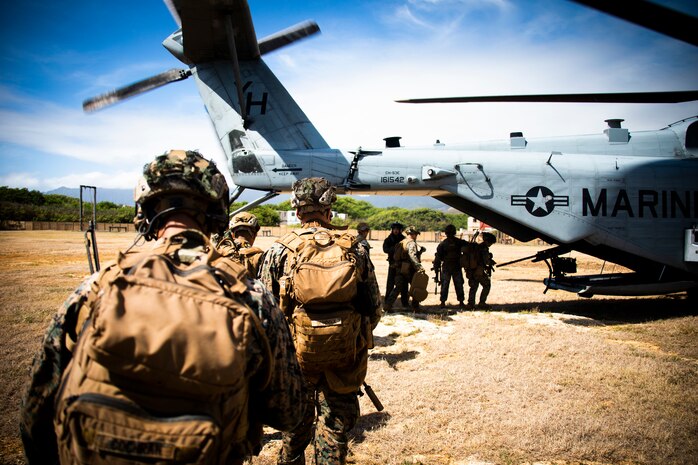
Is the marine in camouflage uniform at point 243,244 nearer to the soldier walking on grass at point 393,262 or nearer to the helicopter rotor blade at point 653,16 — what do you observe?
Answer: the helicopter rotor blade at point 653,16

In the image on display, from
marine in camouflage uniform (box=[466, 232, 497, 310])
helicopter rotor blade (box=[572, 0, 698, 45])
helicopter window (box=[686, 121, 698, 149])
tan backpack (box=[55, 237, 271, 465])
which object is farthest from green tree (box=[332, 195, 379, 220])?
tan backpack (box=[55, 237, 271, 465])

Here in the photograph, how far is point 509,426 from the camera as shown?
11.7ft

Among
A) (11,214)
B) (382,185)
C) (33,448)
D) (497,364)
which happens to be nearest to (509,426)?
(497,364)

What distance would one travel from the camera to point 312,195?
299 centimetres

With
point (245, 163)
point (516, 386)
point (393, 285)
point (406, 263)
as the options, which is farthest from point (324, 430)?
point (245, 163)

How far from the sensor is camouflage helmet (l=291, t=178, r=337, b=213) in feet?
9.82

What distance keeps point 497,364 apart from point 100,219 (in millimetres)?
52708

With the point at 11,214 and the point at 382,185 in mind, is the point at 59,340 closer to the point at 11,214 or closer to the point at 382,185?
the point at 382,185

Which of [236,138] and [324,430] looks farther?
[236,138]

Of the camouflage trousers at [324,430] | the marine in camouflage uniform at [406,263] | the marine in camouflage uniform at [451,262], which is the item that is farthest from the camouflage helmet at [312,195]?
the marine in camouflage uniform at [451,262]

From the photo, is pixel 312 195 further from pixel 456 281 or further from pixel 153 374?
pixel 456 281

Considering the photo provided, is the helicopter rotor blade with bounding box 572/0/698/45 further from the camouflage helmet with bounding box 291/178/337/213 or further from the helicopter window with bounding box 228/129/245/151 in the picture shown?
the helicopter window with bounding box 228/129/245/151

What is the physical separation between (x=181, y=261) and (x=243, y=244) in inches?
150

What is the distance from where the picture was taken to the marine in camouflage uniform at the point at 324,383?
8.23ft
